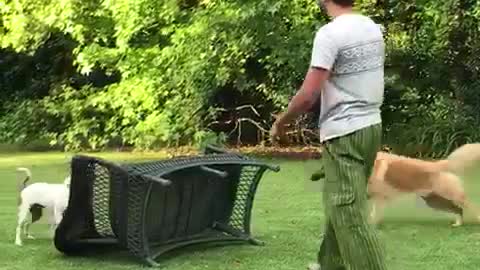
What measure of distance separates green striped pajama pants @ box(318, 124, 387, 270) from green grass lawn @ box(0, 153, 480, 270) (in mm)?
1899

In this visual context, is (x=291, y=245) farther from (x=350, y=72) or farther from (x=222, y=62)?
(x=222, y=62)

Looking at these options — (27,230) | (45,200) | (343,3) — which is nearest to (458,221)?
(45,200)

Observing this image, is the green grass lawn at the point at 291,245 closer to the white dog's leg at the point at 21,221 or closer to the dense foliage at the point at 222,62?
the white dog's leg at the point at 21,221

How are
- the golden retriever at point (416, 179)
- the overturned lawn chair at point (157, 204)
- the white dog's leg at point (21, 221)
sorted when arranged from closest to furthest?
the overturned lawn chair at point (157, 204) < the white dog's leg at point (21, 221) < the golden retriever at point (416, 179)

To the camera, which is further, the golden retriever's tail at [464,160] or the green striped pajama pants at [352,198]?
the golden retriever's tail at [464,160]

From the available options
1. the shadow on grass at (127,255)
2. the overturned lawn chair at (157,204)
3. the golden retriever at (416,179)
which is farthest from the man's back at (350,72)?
the golden retriever at (416,179)

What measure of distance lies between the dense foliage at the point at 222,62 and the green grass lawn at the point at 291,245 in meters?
5.48

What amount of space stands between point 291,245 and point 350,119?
2880mm

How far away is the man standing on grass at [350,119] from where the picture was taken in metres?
4.46

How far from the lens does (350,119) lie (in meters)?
4.50

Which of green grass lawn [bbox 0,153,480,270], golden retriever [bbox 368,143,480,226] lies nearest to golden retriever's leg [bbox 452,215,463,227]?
green grass lawn [bbox 0,153,480,270]

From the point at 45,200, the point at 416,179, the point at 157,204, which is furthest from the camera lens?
the point at 416,179

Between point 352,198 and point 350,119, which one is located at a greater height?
point 350,119

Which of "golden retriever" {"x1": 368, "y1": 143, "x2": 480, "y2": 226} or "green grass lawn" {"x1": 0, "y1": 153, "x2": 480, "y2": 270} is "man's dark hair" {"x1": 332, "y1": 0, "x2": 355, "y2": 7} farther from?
"golden retriever" {"x1": 368, "y1": 143, "x2": 480, "y2": 226}
